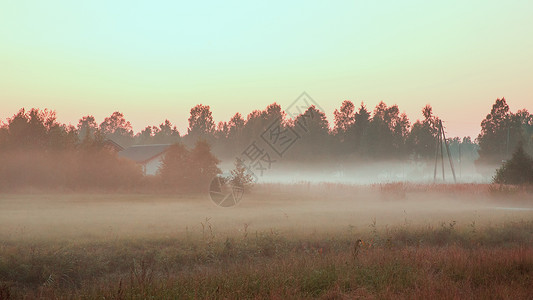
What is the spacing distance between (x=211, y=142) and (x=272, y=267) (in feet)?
380

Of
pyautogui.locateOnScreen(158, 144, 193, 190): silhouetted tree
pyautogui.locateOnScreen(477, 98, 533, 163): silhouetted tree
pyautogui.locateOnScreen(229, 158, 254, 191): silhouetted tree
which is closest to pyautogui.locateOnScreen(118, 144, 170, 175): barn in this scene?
pyautogui.locateOnScreen(158, 144, 193, 190): silhouetted tree

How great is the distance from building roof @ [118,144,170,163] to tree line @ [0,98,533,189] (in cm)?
1043

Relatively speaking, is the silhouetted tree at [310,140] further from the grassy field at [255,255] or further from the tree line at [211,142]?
the grassy field at [255,255]

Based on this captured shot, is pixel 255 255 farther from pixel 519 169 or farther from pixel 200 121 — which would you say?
pixel 200 121

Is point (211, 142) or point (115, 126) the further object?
point (115, 126)

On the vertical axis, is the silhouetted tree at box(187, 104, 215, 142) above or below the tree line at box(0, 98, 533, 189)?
above

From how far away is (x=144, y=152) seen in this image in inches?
3346

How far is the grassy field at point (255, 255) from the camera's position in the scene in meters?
8.98

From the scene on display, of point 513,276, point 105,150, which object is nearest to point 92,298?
point 513,276

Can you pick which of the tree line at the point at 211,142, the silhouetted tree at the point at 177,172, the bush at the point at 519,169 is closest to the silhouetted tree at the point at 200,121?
the tree line at the point at 211,142

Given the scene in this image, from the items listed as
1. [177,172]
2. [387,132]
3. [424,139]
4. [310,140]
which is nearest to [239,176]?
[177,172]

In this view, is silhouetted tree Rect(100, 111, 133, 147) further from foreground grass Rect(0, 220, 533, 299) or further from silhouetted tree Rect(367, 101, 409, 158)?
foreground grass Rect(0, 220, 533, 299)

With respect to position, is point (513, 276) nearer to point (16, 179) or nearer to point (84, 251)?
point (84, 251)

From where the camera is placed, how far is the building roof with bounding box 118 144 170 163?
262 feet
